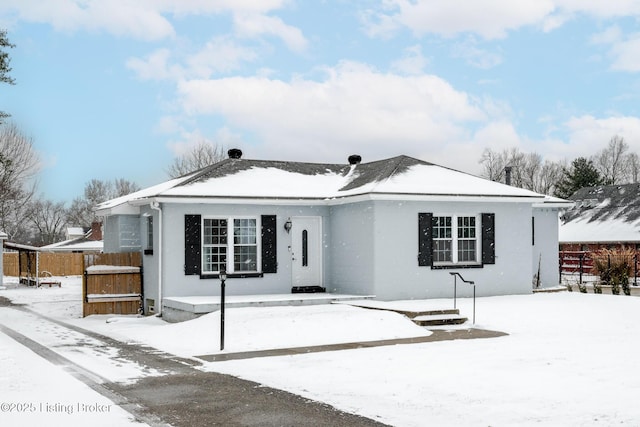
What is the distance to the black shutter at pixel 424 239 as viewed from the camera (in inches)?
736

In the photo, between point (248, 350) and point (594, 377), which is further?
point (248, 350)

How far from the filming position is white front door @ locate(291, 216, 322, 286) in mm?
19594

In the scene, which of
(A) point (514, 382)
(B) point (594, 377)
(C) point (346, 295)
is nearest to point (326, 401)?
(A) point (514, 382)

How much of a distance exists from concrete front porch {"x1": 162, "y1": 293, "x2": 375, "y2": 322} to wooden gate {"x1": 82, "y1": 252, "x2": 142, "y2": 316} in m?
2.26

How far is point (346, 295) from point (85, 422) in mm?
11710

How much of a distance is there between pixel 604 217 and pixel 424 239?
75.0 feet

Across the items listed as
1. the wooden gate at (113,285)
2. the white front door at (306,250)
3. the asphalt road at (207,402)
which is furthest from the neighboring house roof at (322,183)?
the asphalt road at (207,402)

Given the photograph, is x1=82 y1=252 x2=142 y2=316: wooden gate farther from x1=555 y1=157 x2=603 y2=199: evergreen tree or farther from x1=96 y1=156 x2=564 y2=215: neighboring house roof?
x1=555 y1=157 x2=603 y2=199: evergreen tree

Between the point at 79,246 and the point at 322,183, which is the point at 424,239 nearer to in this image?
the point at 322,183

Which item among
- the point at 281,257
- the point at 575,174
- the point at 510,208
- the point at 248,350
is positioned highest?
the point at 575,174

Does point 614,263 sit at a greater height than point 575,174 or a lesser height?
lesser

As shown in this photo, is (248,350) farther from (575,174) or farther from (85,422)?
(575,174)

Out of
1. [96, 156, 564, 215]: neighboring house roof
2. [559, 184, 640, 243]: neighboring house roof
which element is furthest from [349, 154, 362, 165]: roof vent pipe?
[559, 184, 640, 243]: neighboring house roof

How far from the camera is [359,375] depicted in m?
9.79
